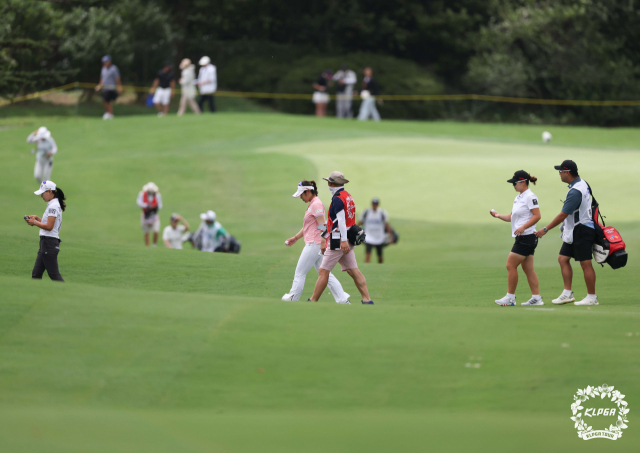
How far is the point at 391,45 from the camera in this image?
49.5 meters

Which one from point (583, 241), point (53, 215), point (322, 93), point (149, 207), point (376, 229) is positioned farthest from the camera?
point (322, 93)

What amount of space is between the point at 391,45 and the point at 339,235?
133 feet

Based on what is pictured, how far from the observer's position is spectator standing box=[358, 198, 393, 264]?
1972cm

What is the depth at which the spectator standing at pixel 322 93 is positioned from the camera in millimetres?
38531

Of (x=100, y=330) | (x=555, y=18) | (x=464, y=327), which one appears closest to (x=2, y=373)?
(x=100, y=330)

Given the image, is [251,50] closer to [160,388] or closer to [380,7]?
[380,7]

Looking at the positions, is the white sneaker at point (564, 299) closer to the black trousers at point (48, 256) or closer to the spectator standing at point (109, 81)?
the black trousers at point (48, 256)

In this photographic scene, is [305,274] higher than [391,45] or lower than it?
lower

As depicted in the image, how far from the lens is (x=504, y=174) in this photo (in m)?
24.1

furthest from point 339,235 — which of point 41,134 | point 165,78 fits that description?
point 165,78

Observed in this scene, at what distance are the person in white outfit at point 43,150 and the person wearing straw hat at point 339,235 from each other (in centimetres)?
1278

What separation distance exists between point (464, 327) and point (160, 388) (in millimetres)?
3136

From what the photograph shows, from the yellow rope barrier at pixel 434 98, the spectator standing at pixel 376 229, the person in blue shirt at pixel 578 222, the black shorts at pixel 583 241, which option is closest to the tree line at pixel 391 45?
the yellow rope barrier at pixel 434 98

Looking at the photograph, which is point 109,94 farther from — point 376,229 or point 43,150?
point 376,229
